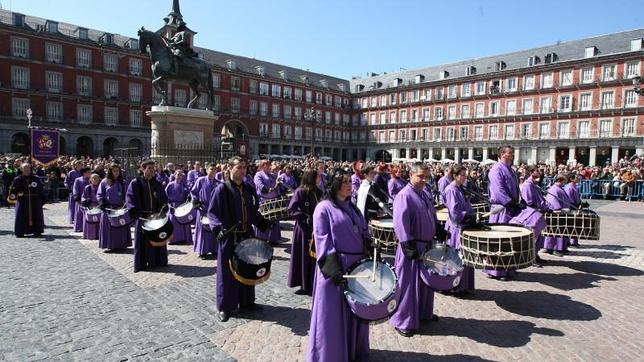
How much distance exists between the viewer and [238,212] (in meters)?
5.74

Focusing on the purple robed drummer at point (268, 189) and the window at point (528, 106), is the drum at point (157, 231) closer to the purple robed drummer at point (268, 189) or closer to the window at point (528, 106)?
the purple robed drummer at point (268, 189)

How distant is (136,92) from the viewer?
165ft

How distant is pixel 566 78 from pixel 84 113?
59304 millimetres

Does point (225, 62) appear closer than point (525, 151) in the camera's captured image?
No

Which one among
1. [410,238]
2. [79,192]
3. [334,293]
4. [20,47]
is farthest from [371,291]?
[20,47]

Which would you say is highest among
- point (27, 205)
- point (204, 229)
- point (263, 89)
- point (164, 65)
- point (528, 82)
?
point (528, 82)

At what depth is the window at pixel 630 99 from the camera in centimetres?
4538

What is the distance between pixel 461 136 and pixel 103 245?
192 ft

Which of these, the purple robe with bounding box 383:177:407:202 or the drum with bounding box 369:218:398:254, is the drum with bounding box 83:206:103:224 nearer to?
the drum with bounding box 369:218:398:254

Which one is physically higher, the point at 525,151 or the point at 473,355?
the point at 525,151

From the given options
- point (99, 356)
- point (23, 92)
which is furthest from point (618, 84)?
point (23, 92)

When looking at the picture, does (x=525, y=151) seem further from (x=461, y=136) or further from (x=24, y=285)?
(x=24, y=285)

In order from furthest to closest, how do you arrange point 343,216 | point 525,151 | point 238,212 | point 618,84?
point 525,151
point 618,84
point 238,212
point 343,216

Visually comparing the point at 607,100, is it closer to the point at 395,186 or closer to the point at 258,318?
the point at 395,186
